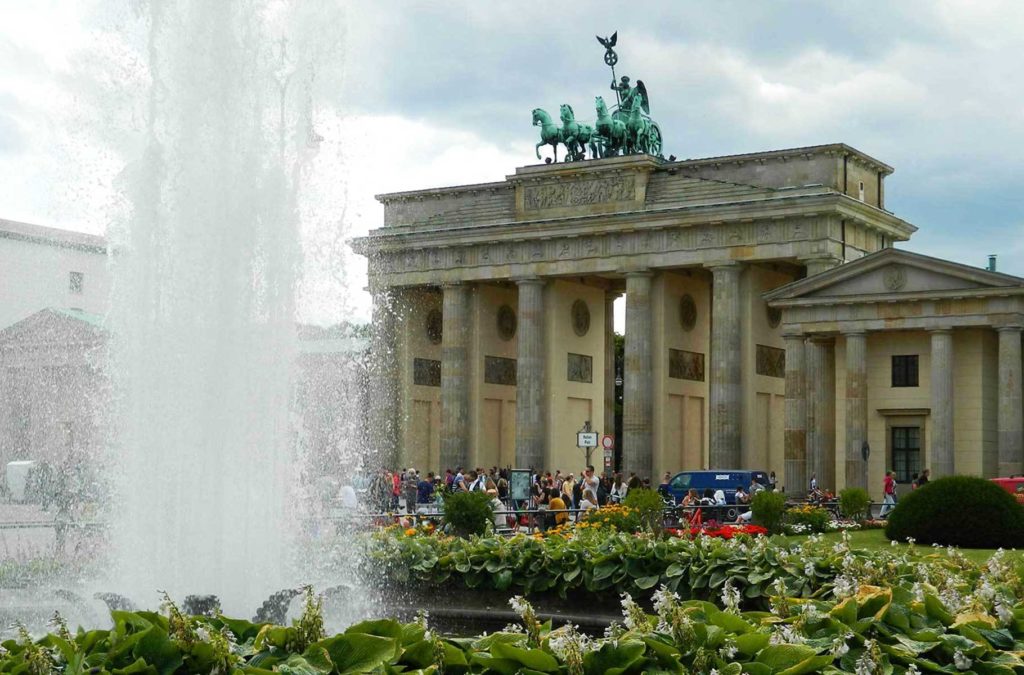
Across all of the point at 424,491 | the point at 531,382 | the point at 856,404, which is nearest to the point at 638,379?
the point at 531,382

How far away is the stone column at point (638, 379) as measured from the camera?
6306 cm

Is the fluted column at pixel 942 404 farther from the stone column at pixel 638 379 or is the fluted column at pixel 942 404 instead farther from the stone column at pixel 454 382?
the stone column at pixel 454 382

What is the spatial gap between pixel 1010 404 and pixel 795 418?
9.48 metres

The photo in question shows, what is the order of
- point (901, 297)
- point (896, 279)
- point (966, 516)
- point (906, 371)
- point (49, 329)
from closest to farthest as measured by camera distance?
1. point (966, 516)
2. point (49, 329)
3. point (901, 297)
4. point (896, 279)
5. point (906, 371)

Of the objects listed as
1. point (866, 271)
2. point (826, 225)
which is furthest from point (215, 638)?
point (826, 225)

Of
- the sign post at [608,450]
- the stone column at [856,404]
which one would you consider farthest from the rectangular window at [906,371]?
the sign post at [608,450]

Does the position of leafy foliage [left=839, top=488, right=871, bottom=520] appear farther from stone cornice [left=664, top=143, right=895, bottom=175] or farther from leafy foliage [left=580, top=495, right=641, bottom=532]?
stone cornice [left=664, top=143, right=895, bottom=175]

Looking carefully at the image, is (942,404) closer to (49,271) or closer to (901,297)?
(901,297)

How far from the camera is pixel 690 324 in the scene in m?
67.7

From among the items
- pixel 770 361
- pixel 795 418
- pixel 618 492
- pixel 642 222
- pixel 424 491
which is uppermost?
pixel 642 222

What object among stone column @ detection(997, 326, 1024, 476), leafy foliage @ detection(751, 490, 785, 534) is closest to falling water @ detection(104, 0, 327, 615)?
leafy foliage @ detection(751, 490, 785, 534)

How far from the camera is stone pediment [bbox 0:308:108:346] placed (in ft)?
113

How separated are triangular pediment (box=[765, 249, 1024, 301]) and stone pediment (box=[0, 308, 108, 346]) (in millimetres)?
24477

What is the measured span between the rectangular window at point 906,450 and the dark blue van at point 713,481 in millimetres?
4544
